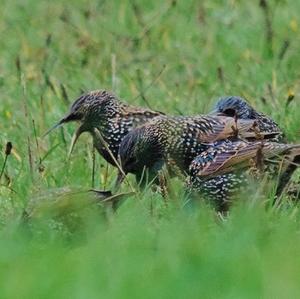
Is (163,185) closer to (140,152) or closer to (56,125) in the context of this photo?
(140,152)

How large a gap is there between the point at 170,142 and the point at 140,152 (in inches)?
6.4

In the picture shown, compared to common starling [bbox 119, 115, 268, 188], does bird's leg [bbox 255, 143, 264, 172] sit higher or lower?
higher

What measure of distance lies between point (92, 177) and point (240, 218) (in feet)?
5.82

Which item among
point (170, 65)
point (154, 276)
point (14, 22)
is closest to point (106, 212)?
point (154, 276)

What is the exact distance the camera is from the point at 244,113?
307 inches

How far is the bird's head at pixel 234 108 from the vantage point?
777 cm

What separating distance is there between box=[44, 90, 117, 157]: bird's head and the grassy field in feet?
0.49

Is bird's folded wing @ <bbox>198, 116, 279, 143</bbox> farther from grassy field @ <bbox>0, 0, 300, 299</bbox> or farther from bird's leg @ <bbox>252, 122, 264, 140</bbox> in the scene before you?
grassy field @ <bbox>0, 0, 300, 299</bbox>

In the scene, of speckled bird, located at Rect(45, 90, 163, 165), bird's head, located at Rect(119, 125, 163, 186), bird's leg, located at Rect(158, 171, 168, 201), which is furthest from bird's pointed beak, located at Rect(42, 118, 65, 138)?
bird's leg, located at Rect(158, 171, 168, 201)

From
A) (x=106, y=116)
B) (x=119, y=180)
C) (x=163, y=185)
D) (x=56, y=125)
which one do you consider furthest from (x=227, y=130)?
(x=56, y=125)

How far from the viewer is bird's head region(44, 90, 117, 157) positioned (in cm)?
802

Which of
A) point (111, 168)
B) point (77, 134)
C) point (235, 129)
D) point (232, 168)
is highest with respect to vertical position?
point (235, 129)

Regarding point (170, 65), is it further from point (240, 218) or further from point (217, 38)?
point (240, 218)

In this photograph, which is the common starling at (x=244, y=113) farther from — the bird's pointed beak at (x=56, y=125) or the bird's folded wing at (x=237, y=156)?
the bird's pointed beak at (x=56, y=125)
